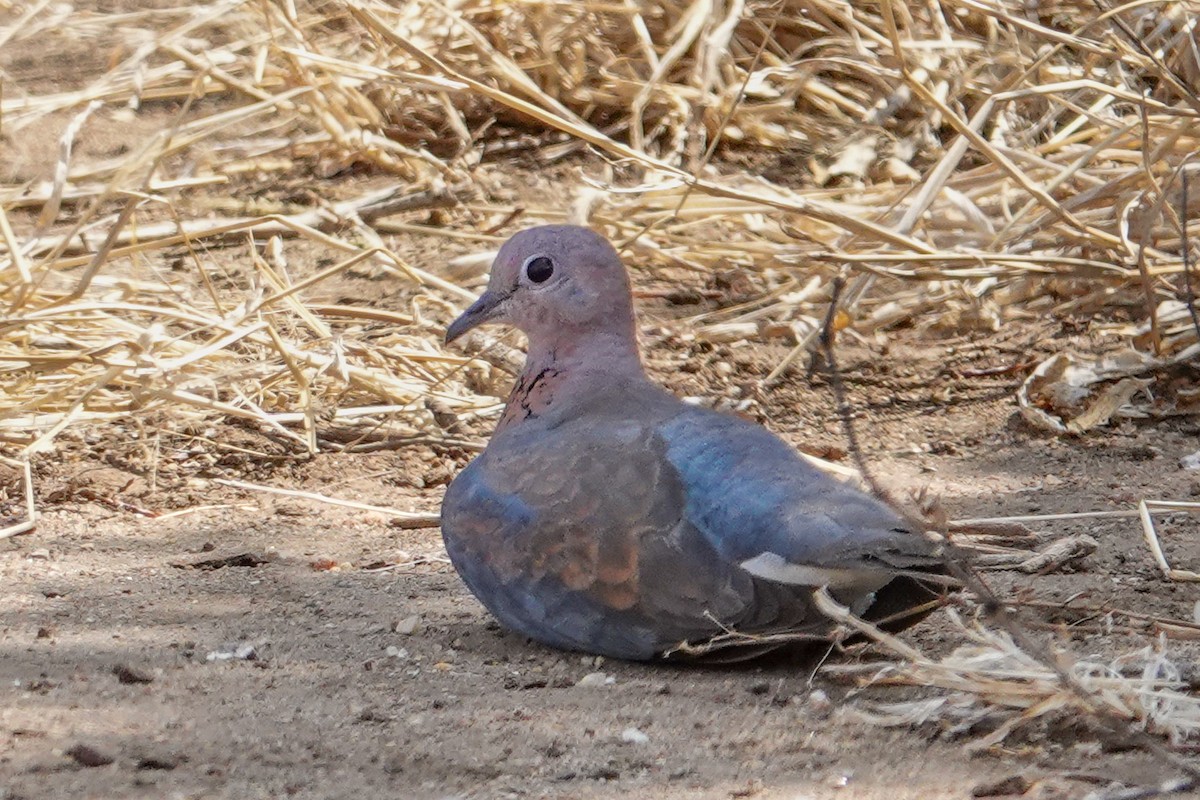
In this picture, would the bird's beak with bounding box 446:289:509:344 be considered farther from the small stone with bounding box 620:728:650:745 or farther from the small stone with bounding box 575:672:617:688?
the small stone with bounding box 620:728:650:745

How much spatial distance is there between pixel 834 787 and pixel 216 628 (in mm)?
1233

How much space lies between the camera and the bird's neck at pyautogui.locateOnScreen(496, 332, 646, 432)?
3.11 meters

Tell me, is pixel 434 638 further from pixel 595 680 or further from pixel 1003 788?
pixel 1003 788

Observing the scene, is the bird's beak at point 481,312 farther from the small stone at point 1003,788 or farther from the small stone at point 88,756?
the small stone at point 1003,788

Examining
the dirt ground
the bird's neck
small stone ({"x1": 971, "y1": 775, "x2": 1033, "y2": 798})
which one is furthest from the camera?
the bird's neck

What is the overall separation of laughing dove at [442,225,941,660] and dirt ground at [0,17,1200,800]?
A: 0.10 meters

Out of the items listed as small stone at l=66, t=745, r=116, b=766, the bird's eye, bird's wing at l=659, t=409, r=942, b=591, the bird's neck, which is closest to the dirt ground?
small stone at l=66, t=745, r=116, b=766

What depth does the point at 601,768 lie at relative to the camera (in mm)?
2299

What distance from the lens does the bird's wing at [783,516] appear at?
2496 mm

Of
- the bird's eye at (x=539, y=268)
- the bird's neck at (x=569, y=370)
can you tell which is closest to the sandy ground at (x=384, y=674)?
the bird's neck at (x=569, y=370)

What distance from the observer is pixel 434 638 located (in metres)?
2.98

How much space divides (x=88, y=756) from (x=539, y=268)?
1294mm

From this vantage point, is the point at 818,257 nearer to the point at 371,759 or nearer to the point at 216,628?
the point at 216,628

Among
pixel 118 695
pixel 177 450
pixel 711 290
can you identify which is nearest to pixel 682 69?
pixel 711 290
